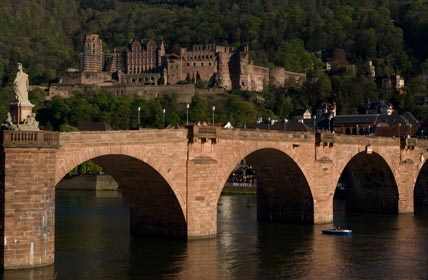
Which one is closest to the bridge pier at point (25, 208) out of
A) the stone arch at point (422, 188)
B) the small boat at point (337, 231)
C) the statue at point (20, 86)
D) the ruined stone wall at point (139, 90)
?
the statue at point (20, 86)

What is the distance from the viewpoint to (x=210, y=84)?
198m

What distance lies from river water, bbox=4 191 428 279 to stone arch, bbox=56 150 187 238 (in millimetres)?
901

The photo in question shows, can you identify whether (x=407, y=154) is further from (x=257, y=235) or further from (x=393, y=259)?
(x=393, y=259)

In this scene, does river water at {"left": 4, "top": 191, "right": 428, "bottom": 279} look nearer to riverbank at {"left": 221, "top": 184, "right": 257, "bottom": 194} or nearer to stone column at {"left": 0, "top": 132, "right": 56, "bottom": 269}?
stone column at {"left": 0, "top": 132, "right": 56, "bottom": 269}

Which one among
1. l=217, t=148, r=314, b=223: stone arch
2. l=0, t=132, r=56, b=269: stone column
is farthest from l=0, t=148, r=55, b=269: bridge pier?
l=217, t=148, r=314, b=223: stone arch

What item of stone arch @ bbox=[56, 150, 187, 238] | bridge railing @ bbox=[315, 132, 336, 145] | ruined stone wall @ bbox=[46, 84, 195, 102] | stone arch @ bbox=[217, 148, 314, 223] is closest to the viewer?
stone arch @ bbox=[56, 150, 187, 238]

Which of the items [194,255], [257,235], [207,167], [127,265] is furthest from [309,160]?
[127,265]

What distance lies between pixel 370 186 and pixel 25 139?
44324 mm

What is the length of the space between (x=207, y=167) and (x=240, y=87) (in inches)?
5819

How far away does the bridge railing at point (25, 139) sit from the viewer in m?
37.9

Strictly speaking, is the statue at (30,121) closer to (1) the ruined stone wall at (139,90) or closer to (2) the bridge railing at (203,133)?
(2) the bridge railing at (203,133)

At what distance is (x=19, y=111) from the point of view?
1527 inches

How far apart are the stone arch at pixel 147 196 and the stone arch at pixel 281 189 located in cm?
1110

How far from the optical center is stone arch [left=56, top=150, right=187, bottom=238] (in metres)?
47.9
